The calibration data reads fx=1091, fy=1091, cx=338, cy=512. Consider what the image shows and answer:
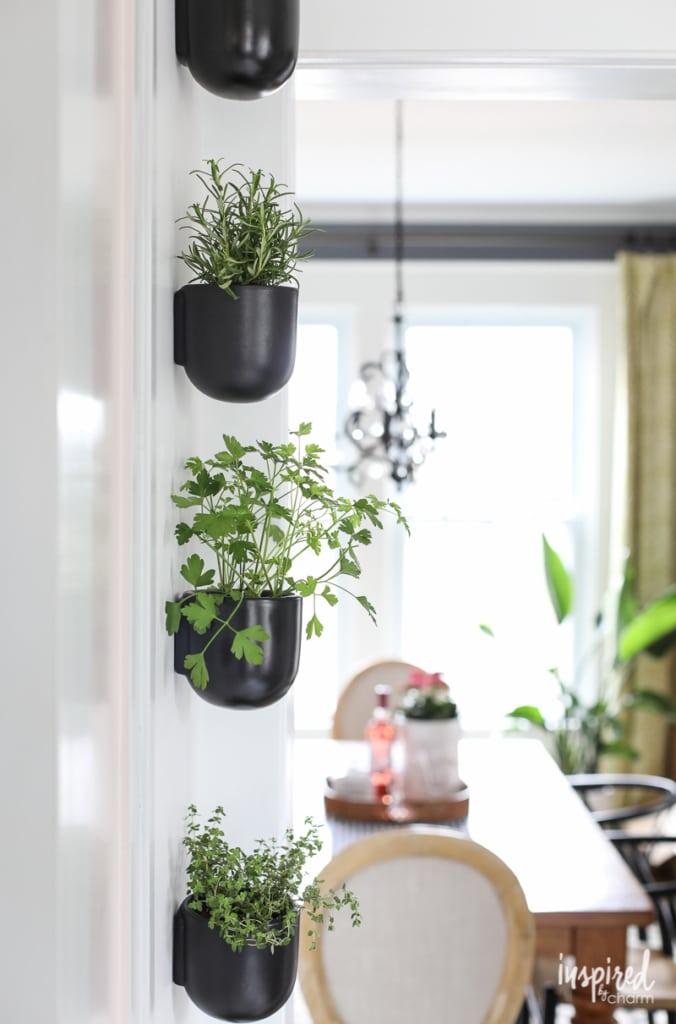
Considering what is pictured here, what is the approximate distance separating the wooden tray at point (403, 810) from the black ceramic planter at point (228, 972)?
55.6 inches

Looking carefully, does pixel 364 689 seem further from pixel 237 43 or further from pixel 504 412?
pixel 237 43

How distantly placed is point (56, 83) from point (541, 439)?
4334 millimetres

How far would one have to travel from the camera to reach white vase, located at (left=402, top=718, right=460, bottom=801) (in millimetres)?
2852

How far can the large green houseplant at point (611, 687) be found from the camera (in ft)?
14.5

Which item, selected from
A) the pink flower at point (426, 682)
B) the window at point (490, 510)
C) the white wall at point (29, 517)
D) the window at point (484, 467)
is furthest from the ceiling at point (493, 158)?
the white wall at point (29, 517)

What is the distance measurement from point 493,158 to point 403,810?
8.33 ft

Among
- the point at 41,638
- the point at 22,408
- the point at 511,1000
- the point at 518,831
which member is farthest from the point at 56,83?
the point at 518,831

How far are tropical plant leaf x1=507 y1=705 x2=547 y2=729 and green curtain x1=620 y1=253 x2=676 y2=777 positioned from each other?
0.49 m

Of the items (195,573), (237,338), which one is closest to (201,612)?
(195,573)

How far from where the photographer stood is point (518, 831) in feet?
8.92

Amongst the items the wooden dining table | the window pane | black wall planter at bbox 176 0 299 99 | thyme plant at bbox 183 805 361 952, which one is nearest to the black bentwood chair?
the wooden dining table

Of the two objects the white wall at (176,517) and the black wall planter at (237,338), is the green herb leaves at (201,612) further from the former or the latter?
the black wall planter at (237,338)

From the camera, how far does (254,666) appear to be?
1302mm

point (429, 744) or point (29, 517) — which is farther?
point (429, 744)
